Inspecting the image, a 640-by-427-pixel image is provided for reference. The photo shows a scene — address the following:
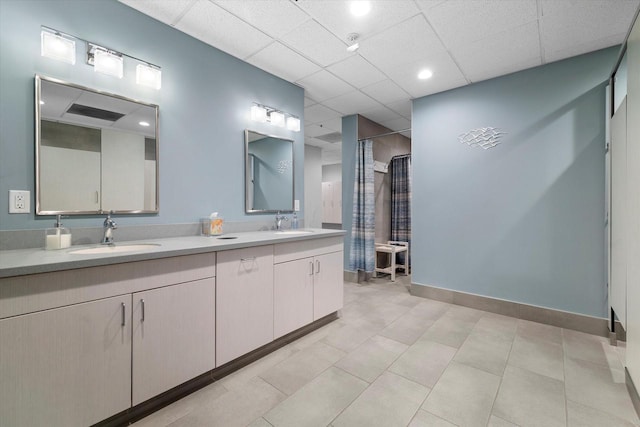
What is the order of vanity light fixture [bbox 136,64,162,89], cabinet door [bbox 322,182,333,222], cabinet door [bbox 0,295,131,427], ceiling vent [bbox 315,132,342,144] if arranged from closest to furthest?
1. cabinet door [bbox 0,295,131,427]
2. vanity light fixture [bbox 136,64,162,89]
3. ceiling vent [bbox 315,132,342,144]
4. cabinet door [bbox 322,182,333,222]

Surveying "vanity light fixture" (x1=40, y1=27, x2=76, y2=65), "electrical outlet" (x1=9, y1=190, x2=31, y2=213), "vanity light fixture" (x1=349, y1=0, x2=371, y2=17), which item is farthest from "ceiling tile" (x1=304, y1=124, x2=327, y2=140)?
"electrical outlet" (x1=9, y1=190, x2=31, y2=213)

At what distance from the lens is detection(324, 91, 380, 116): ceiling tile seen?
3469 mm

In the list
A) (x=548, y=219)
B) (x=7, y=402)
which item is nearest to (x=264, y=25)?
(x=7, y=402)

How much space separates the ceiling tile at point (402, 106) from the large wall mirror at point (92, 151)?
2976mm

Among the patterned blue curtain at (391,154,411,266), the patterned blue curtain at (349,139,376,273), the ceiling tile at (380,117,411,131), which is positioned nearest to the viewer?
the patterned blue curtain at (349,139,376,273)

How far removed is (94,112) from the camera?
1762 millimetres

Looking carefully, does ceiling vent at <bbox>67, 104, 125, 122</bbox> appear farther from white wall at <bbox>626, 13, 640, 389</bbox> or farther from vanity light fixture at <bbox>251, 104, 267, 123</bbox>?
white wall at <bbox>626, 13, 640, 389</bbox>

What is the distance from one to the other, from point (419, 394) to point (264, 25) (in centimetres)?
285

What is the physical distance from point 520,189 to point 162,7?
3.60 meters

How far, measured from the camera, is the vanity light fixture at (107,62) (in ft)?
5.67

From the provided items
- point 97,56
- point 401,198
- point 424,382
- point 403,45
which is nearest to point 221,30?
point 97,56

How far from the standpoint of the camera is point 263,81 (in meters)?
2.77

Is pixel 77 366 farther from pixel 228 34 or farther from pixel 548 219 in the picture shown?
pixel 548 219

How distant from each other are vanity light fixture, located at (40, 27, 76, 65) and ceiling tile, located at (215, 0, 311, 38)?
0.96 m
